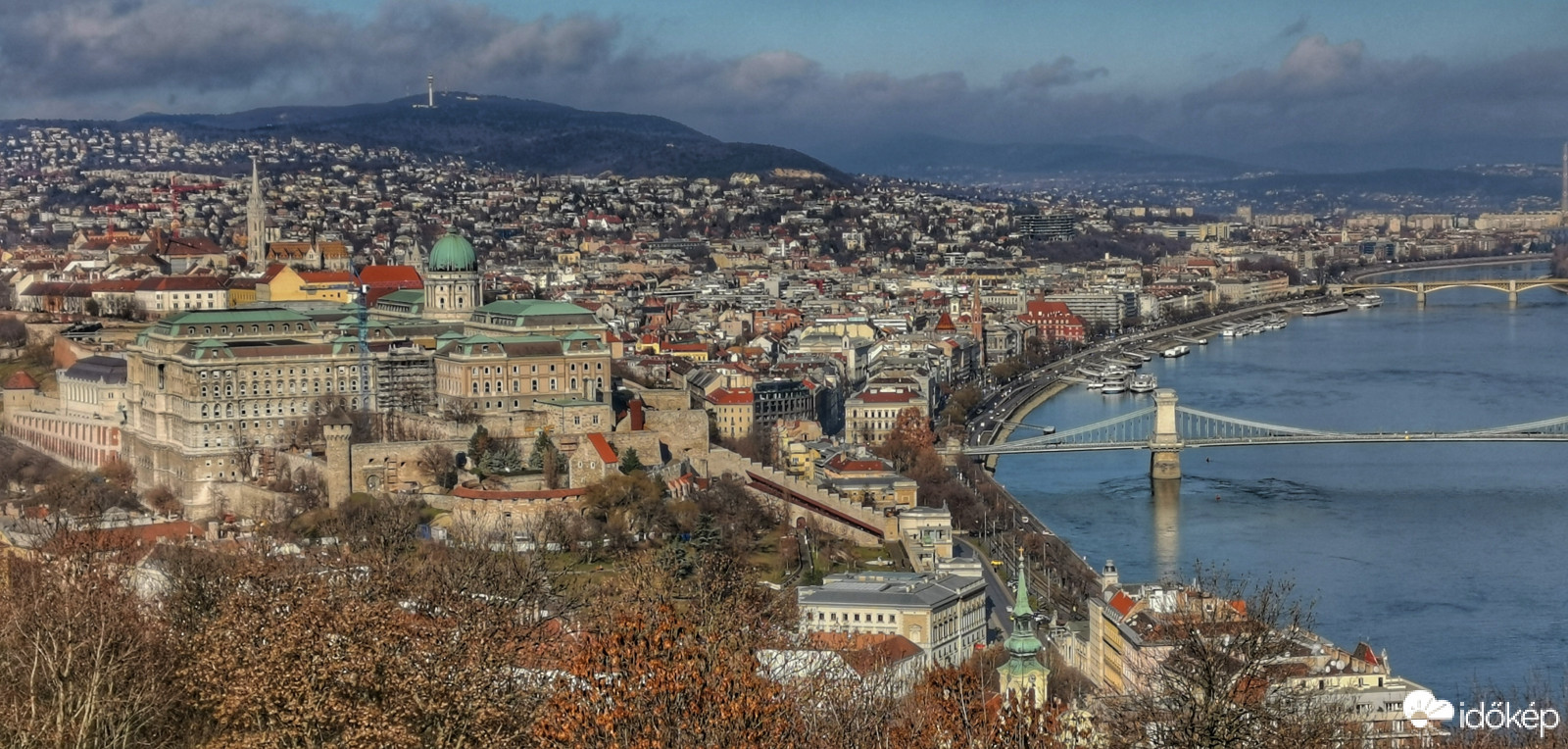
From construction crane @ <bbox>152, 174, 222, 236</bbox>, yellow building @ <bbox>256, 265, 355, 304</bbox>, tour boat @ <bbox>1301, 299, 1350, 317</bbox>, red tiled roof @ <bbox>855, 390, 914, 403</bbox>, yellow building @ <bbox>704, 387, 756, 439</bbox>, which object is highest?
construction crane @ <bbox>152, 174, 222, 236</bbox>

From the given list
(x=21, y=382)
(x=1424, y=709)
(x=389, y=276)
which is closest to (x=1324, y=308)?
(x=389, y=276)

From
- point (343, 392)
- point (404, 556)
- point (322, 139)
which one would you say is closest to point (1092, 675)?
point (404, 556)

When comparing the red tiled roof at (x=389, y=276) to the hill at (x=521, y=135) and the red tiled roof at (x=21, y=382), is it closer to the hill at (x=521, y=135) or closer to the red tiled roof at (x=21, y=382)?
the red tiled roof at (x=21, y=382)

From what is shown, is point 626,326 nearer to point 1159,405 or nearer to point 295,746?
point 1159,405

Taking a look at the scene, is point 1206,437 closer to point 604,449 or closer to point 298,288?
point 604,449

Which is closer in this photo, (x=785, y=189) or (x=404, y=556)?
(x=404, y=556)

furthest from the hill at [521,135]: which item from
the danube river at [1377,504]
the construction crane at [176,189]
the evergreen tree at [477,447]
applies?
the evergreen tree at [477,447]

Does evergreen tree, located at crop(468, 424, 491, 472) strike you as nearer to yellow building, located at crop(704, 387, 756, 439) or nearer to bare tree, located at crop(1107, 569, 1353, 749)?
yellow building, located at crop(704, 387, 756, 439)

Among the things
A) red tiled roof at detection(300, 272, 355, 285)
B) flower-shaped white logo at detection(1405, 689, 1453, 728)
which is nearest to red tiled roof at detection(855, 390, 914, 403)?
red tiled roof at detection(300, 272, 355, 285)
